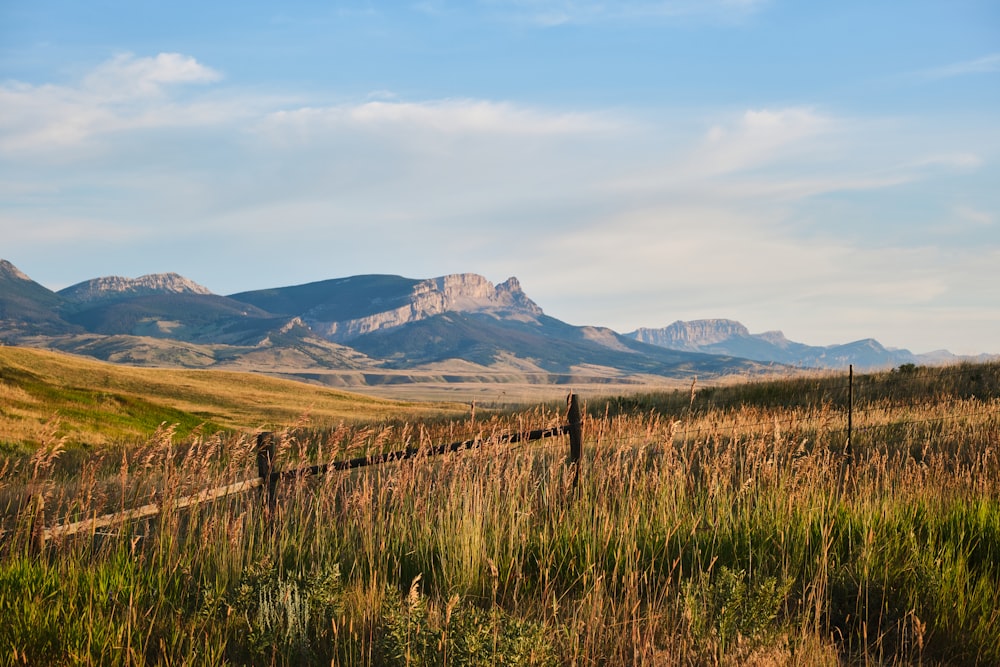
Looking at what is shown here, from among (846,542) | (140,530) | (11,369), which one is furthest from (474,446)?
(11,369)

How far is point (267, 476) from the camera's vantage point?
24.8 feet

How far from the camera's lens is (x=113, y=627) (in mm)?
4355

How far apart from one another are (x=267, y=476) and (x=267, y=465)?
0.11 metres

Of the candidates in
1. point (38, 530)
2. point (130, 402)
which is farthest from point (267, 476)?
point (130, 402)

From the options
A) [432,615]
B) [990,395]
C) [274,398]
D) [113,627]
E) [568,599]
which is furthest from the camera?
[274,398]

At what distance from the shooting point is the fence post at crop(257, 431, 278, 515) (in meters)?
7.50

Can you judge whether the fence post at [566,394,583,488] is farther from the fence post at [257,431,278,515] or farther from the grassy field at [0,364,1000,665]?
the fence post at [257,431,278,515]

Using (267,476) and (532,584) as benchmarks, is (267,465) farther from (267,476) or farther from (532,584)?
(532,584)

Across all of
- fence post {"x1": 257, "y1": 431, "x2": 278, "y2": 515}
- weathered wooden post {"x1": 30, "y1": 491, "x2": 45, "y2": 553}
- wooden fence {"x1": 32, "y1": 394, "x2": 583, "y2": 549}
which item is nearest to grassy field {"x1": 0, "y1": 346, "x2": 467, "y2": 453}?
weathered wooden post {"x1": 30, "y1": 491, "x2": 45, "y2": 553}

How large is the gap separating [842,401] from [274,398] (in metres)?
41.4

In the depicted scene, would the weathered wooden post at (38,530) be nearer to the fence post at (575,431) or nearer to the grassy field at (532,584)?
the grassy field at (532,584)

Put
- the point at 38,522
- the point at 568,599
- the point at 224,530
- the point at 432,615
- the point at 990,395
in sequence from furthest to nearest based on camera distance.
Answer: the point at 990,395 < the point at 224,530 < the point at 38,522 < the point at 568,599 < the point at 432,615

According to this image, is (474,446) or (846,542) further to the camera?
(474,446)

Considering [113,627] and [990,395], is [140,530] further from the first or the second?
[990,395]
